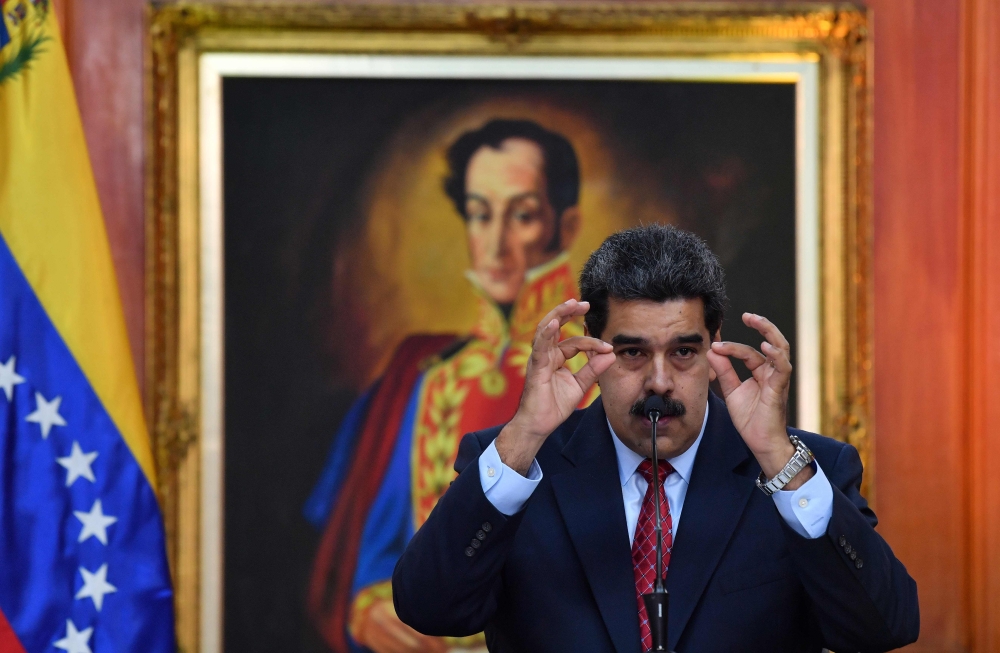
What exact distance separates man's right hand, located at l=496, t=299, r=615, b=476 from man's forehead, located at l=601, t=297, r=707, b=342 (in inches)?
6.7

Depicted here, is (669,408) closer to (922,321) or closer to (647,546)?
(647,546)

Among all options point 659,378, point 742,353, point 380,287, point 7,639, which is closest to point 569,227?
point 380,287

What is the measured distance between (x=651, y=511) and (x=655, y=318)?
41 cm

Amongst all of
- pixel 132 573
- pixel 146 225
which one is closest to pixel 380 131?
pixel 146 225

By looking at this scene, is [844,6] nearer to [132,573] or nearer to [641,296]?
[641,296]

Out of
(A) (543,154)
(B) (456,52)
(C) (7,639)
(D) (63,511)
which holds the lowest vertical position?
(C) (7,639)

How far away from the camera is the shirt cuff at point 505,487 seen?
81.4 inches

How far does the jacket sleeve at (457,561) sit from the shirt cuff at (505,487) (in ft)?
0.04

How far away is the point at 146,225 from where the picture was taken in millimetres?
3570

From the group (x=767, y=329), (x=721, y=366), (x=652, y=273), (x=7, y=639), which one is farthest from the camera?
(x=7, y=639)

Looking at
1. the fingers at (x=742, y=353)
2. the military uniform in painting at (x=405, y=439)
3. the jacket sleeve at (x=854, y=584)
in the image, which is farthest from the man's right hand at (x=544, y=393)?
the military uniform in painting at (x=405, y=439)

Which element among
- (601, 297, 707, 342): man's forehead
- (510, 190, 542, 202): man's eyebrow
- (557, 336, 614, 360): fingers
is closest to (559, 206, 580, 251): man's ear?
(510, 190, 542, 202): man's eyebrow

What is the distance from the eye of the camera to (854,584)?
1.98 meters

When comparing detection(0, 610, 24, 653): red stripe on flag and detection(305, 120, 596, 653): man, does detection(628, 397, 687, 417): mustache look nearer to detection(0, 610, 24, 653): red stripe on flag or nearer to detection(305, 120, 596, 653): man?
detection(305, 120, 596, 653): man
